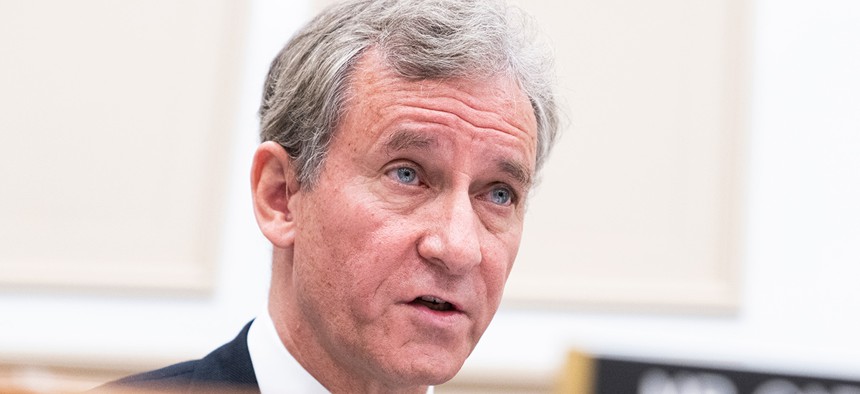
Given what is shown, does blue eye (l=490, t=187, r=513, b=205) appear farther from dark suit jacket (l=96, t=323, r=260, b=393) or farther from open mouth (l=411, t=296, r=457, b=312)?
dark suit jacket (l=96, t=323, r=260, b=393)

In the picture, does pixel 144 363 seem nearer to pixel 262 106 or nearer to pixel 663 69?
pixel 262 106

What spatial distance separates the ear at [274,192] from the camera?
1.88 m

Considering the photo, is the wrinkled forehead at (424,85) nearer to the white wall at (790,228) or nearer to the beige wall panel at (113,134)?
the white wall at (790,228)

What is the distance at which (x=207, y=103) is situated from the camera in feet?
11.7

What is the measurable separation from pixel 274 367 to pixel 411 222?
40cm

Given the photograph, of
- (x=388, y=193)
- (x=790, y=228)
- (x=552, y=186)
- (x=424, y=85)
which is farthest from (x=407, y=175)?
(x=790, y=228)

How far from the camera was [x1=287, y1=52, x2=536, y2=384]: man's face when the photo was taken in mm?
1668

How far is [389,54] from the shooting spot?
181 cm

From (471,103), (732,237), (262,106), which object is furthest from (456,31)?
(732,237)

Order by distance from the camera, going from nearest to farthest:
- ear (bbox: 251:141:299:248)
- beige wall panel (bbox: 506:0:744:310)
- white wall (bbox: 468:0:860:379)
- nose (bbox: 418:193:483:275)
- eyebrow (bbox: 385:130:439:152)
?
nose (bbox: 418:193:483:275) < eyebrow (bbox: 385:130:439:152) < ear (bbox: 251:141:299:248) < white wall (bbox: 468:0:860:379) < beige wall panel (bbox: 506:0:744:310)

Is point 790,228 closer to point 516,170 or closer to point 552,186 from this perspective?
point 552,186

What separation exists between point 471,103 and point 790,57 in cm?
209

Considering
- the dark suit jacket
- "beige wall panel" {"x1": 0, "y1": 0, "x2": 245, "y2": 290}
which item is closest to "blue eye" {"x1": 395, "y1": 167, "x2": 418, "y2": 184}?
the dark suit jacket

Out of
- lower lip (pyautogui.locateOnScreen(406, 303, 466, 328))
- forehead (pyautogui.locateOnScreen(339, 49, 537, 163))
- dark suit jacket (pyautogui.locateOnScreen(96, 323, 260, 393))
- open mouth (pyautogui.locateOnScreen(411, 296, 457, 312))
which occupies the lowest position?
dark suit jacket (pyautogui.locateOnScreen(96, 323, 260, 393))
